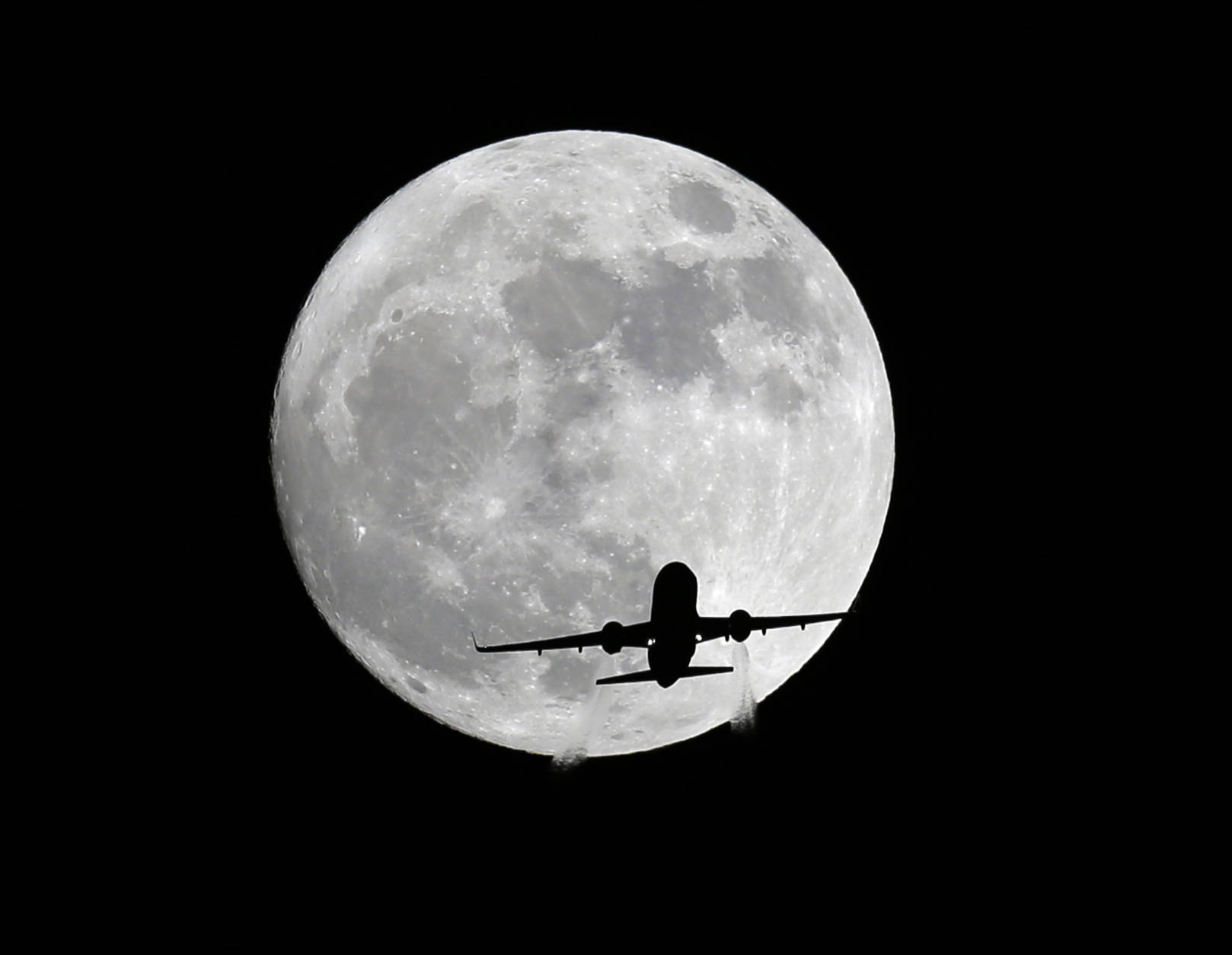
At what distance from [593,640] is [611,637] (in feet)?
0.94

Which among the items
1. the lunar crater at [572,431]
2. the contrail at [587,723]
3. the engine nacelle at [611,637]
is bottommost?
the contrail at [587,723]

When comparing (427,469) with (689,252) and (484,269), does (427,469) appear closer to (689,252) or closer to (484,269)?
(484,269)

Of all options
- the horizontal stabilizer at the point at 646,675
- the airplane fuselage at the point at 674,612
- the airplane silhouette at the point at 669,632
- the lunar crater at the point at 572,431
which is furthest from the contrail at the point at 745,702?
the airplane fuselage at the point at 674,612

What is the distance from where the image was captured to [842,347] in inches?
921

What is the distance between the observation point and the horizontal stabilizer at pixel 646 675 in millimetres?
21969

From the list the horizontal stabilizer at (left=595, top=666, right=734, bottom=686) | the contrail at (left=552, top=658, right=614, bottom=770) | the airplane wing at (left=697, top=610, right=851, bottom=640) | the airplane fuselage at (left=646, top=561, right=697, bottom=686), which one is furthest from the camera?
the contrail at (left=552, top=658, right=614, bottom=770)

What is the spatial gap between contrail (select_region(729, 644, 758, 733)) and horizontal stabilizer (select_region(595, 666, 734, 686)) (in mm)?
734

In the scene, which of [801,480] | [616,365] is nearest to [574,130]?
[616,365]

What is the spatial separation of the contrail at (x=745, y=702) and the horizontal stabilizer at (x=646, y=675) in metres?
0.73

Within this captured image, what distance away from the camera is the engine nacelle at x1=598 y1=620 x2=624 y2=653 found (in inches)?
842

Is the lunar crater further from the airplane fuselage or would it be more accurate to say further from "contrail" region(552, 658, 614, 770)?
the airplane fuselage

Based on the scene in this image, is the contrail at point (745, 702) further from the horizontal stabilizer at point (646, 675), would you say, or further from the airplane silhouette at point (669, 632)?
the airplane silhouette at point (669, 632)

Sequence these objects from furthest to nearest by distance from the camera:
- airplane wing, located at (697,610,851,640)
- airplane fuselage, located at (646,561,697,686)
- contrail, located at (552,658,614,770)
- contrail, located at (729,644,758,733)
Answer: contrail, located at (729,644,758,733) → contrail, located at (552,658,614,770) → airplane wing, located at (697,610,851,640) → airplane fuselage, located at (646,561,697,686)

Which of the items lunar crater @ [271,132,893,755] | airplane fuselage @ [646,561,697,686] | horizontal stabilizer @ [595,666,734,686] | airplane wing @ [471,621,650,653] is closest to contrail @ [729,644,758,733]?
lunar crater @ [271,132,893,755]
